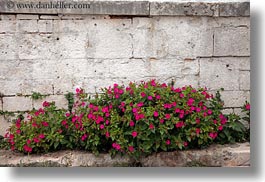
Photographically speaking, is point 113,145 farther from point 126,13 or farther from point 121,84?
point 126,13

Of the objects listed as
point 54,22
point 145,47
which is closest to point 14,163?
point 54,22

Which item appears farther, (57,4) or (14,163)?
(57,4)

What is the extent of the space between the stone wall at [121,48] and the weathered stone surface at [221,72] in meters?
0.01

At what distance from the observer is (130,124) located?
3.76m

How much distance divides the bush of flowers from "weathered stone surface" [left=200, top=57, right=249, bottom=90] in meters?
0.33

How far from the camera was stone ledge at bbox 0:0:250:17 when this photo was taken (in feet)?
13.9

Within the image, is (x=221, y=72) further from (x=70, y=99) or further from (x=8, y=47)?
(x=8, y=47)

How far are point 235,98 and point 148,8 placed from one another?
60.5 inches

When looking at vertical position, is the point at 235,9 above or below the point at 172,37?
above

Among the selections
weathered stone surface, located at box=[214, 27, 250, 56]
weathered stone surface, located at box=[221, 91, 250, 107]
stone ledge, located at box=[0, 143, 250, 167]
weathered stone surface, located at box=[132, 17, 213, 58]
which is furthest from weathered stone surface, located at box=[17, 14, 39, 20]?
weathered stone surface, located at box=[221, 91, 250, 107]

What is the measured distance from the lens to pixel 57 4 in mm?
4227

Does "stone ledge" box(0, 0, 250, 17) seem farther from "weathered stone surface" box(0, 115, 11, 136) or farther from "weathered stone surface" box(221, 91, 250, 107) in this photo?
"weathered stone surface" box(0, 115, 11, 136)

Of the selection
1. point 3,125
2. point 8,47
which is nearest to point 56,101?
point 3,125

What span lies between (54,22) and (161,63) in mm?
1372
